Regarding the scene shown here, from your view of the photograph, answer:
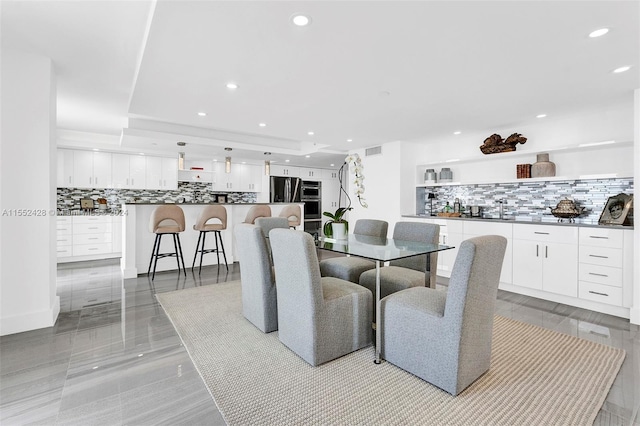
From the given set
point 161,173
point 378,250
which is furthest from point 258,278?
point 161,173

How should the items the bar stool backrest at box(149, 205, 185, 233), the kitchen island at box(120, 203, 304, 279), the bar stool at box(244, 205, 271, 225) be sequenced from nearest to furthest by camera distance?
the bar stool backrest at box(149, 205, 185, 233) → the kitchen island at box(120, 203, 304, 279) → the bar stool at box(244, 205, 271, 225)

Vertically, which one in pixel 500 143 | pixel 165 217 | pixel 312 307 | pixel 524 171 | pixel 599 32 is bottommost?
pixel 312 307

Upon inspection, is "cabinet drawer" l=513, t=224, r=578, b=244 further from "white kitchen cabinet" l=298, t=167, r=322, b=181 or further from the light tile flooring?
"white kitchen cabinet" l=298, t=167, r=322, b=181

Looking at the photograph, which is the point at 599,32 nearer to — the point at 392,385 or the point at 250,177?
the point at 392,385

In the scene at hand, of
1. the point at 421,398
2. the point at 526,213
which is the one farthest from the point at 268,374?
the point at 526,213

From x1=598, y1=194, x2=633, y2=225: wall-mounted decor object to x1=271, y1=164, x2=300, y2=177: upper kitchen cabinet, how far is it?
6189 mm

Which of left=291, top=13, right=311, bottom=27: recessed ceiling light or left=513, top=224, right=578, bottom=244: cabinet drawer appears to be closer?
left=291, top=13, right=311, bottom=27: recessed ceiling light

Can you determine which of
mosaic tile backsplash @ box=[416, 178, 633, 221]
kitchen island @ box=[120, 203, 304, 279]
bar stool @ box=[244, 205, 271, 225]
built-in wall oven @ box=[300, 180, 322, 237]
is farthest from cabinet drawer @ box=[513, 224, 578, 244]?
built-in wall oven @ box=[300, 180, 322, 237]

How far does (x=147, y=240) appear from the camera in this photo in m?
4.67

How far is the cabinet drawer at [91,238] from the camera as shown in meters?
5.83

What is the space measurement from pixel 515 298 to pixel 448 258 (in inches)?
43.2

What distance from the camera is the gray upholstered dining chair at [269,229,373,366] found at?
198 centimetres

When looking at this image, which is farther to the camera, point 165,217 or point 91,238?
point 91,238

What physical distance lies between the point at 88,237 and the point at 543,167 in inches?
304
